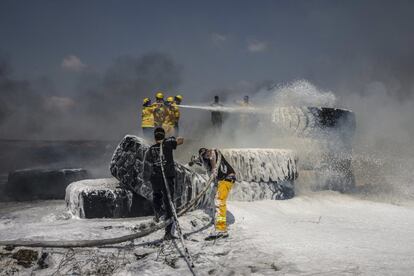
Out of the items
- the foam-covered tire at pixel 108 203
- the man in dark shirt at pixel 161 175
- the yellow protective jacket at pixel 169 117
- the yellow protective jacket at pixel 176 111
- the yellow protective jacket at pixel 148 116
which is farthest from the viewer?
the yellow protective jacket at pixel 176 111

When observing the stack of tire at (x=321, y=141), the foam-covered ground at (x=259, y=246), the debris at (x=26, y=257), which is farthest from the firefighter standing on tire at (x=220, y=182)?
the stack of tire at (x=321, y=141)

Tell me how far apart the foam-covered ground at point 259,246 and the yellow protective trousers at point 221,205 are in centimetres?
20

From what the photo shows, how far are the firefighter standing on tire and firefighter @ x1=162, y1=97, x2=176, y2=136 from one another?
5.21 m

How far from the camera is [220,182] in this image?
4.86m

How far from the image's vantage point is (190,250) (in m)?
4.07

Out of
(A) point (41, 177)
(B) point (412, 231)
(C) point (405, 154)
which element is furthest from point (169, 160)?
(C) point (405, 154)

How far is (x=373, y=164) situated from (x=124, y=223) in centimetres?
829

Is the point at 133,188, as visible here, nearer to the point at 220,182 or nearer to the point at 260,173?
the point at 220,182

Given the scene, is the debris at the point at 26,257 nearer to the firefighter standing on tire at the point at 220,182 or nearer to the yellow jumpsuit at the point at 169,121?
the firefighter standing on tire at the point at 220,182

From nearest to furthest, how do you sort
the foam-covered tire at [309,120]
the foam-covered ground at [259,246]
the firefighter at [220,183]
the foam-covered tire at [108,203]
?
the foam-covered ground at [259,246], the firefighter at [220,183], the foam-covered tire at [108,203], the foam-covered tire at [309,120]

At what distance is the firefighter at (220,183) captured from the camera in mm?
4555

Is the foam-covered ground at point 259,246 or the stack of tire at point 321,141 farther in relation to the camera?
the stack of tire at point 321,141

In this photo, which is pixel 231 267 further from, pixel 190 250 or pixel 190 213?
pixel 190 213

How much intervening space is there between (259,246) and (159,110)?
6593 mm
